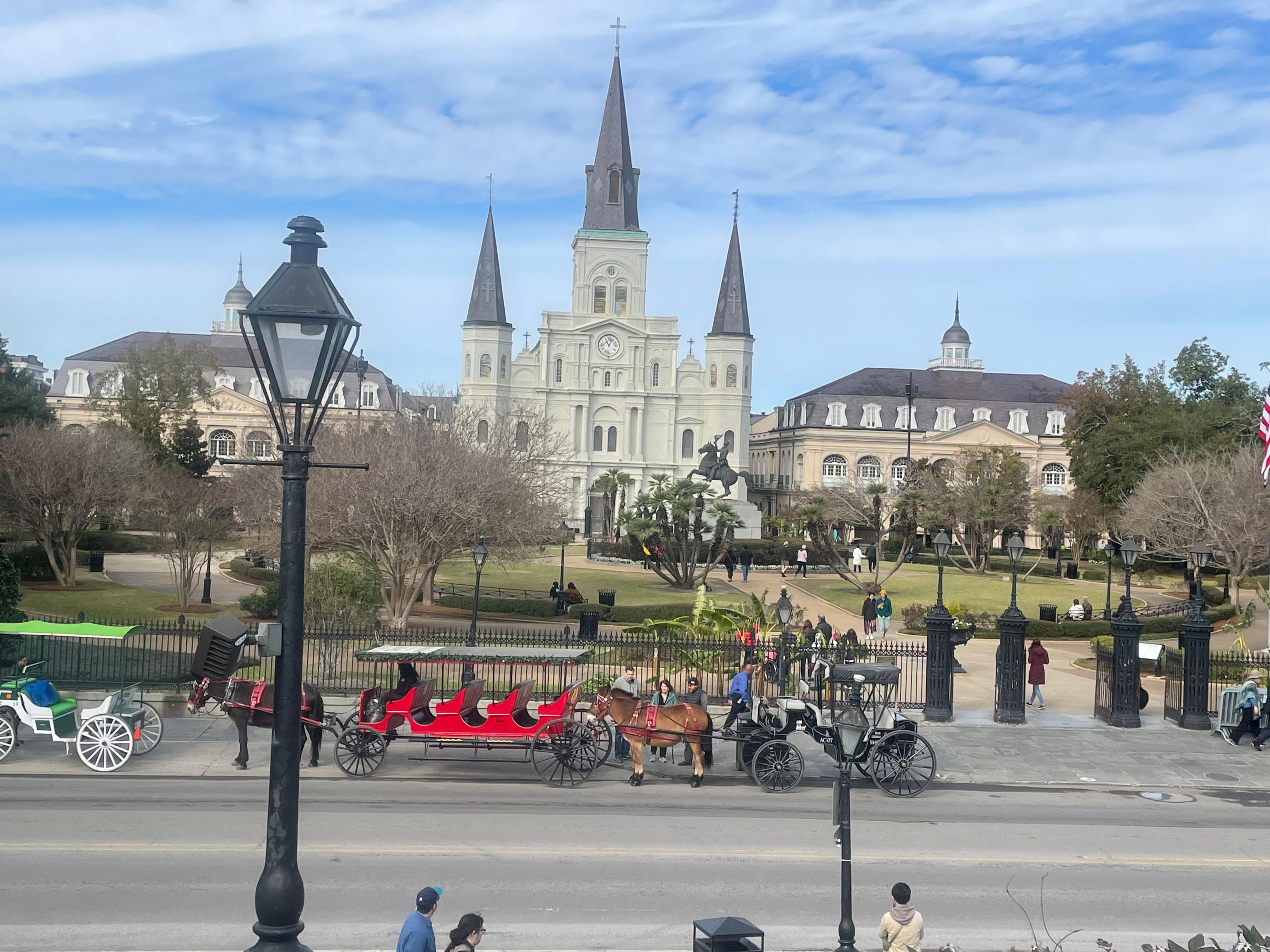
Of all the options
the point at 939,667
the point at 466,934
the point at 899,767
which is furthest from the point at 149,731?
the point at 939,667

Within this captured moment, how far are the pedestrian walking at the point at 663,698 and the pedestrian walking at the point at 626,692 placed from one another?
36 cm

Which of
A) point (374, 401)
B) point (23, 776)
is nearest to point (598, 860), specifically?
point (23, 776)

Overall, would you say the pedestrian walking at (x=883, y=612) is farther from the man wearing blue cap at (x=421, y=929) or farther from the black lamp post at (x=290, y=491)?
the black lamp post at (x=290, y=491)

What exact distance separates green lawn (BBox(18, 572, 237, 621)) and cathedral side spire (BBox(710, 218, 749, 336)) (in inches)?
2491

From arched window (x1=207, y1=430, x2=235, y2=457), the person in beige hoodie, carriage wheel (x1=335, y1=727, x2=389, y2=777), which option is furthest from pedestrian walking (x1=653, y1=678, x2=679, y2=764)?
arched window (x1=207, y1=430, x2=235, y2=457)

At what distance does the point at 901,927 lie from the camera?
8.72m

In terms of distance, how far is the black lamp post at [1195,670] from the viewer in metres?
21.5

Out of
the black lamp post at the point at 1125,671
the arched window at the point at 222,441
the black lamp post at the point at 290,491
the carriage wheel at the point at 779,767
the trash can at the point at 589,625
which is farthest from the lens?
the arched window at the point at 222,441

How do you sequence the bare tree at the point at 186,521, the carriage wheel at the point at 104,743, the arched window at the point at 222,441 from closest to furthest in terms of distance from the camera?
1. the carriage wheel at the point at 104,743
2. the bare tree at the point at 186,521
3. the arched window at the point at 222,441

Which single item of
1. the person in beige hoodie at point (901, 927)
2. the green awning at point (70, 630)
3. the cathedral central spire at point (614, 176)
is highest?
the cathedral central spire at point (614, 176)

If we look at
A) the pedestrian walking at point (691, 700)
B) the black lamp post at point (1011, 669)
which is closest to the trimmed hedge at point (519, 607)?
the black lamp post at point (1011, 669)

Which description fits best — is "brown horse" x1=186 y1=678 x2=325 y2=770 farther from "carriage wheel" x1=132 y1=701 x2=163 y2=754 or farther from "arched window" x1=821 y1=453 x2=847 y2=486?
"arched window" x1=821 y1=453 x2=847 y2=486

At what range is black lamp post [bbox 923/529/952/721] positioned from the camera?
71.3ft

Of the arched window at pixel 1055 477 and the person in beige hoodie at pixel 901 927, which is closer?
the person in beige hoodie at pixel 901 927
